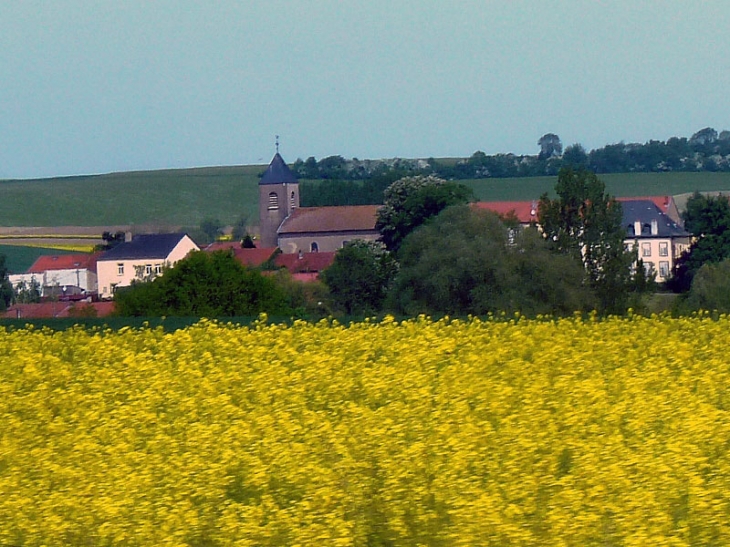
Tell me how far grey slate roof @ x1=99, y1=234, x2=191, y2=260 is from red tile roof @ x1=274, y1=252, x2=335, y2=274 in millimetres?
8871

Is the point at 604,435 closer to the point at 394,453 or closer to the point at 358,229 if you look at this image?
the point at 394,453

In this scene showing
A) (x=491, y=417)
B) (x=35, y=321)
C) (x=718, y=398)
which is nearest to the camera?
(x=491, y=417)

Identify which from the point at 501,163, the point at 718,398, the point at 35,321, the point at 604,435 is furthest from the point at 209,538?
the point at 501,163

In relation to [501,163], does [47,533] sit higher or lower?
lower

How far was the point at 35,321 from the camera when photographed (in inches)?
784

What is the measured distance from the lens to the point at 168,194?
12431 centimetres

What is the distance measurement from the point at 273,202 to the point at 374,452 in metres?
110

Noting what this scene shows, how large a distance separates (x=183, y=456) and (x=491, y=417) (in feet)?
7.42

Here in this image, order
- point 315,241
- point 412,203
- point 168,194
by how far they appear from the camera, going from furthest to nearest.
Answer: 1. point 168,194
2. point 315,241
3. point 412,203

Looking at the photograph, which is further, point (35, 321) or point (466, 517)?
point (35, 321)

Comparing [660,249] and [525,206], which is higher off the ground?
[525,206]

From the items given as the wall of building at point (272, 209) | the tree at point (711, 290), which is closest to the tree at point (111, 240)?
the wall of building at point (272, 209)

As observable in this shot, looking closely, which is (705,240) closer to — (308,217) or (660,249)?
(660,249)

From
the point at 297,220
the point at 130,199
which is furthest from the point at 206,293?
the point at 130,199
